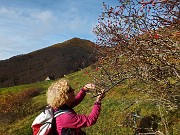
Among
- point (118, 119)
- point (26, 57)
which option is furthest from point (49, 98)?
point (26, 57)

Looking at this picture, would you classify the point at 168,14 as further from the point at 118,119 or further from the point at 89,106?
the point at 89,106

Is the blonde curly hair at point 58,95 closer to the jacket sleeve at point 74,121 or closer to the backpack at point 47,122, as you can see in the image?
the backpack at point 47,122

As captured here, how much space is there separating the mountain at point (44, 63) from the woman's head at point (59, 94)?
195 feet

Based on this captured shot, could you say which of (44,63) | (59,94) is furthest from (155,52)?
(44,63)

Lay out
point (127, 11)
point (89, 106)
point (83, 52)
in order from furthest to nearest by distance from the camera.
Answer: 1. point (83, 52)
2. point (89, 106)
3. point (127, 11)

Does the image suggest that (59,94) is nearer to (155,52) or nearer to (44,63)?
(155,52)

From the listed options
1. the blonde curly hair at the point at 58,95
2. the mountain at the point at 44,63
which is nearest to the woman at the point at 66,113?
the blonde curly hair at the point at 58,95

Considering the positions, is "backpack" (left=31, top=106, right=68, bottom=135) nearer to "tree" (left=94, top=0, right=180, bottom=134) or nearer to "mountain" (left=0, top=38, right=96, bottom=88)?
"tree" (left=94, top=0, right=180, bottom=134)

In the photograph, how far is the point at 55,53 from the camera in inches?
3332

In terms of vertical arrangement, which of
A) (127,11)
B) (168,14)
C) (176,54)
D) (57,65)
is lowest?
(176,54)

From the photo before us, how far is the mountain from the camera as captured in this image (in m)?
69.8

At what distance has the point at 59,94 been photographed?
482cm

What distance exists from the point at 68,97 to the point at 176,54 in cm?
169

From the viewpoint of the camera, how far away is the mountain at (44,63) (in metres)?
69.8
